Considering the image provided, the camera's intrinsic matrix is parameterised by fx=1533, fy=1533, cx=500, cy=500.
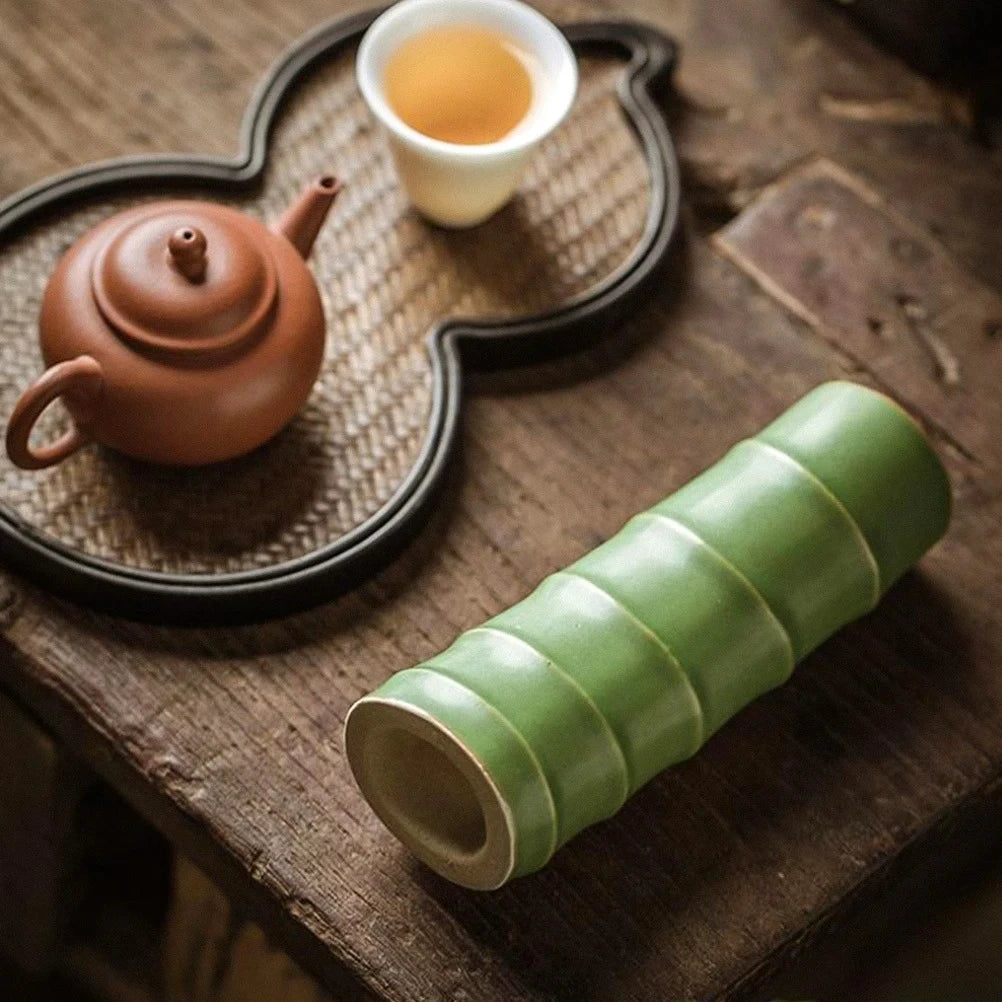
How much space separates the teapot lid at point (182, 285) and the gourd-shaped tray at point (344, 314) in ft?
0.45

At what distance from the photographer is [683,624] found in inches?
39.6

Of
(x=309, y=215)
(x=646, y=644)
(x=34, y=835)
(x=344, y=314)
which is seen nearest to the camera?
(x=646, y=644)

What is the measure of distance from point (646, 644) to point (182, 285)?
40cm

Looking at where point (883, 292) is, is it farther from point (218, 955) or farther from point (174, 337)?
point (218, 955)

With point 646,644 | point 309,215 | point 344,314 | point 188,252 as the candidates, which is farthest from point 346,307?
point 646,644

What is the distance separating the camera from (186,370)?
1062 millimetres

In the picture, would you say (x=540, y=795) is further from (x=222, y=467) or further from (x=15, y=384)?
(x=15, y=384)

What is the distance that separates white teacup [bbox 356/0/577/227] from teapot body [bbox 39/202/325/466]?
16 cm

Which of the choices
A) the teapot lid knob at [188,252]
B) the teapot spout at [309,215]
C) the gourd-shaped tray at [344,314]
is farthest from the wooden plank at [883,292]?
the teapot lid knob at [188,252]

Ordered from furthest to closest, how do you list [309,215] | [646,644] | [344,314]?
[344,314] < [309,215] < [646,644]

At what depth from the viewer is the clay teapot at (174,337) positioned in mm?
1047

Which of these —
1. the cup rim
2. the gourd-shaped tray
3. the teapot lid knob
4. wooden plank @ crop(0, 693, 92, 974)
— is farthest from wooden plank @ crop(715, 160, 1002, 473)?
wooden plank @ crop(0, 693, 92, 974)

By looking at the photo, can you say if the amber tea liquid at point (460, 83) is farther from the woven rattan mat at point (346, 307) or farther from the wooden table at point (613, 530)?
the wooden table at point (613, 530)

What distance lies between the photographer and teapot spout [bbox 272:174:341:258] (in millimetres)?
1121
